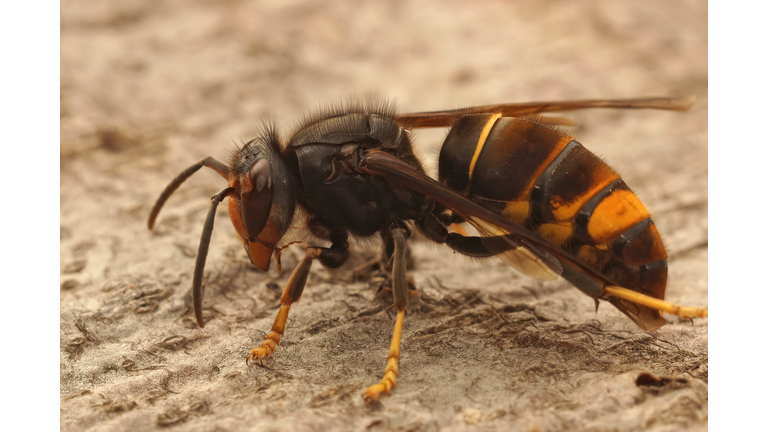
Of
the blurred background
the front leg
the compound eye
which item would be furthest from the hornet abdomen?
the compound eye

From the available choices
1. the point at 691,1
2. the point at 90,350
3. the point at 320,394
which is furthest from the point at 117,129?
the point at 691,1

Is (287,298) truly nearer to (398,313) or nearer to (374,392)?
(398,313)

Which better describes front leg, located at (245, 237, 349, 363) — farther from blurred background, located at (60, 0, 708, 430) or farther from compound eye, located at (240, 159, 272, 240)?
compound eye, located at (240, 159, 272, 240)

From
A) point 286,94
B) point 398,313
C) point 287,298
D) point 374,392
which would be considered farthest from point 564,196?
point 286,94

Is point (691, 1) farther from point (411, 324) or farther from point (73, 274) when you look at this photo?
point (73, 274)

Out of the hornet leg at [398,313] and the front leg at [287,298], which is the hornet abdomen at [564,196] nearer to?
the hornet leg at [398,313]
